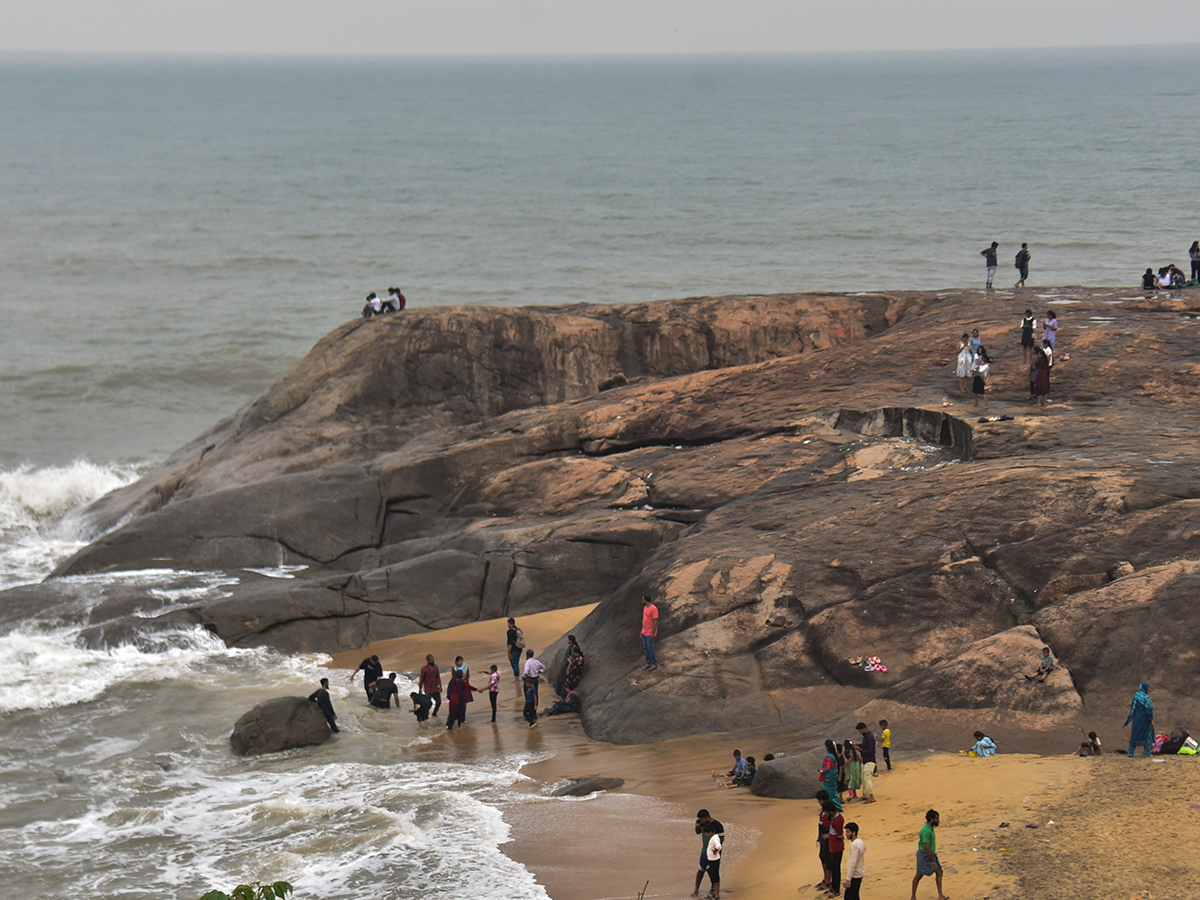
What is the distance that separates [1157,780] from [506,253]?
193ft

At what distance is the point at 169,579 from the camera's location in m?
23.1

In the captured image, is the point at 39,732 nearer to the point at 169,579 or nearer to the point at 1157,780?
the point at 169,579

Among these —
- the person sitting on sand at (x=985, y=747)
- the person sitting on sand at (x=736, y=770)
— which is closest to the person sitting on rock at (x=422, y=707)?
the person sitting on sand at (x=736, y=770)

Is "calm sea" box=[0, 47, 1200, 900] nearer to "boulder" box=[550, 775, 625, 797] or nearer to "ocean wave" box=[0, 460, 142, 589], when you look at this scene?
"ocean wave" box=[0, 460, 142, 589]

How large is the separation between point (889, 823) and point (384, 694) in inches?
337

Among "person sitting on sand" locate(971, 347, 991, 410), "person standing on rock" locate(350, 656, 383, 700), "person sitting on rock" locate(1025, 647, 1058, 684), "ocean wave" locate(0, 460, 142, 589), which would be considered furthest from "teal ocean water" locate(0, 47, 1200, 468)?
"person sitting on rock" locate(1025, 647, 1058, 684)

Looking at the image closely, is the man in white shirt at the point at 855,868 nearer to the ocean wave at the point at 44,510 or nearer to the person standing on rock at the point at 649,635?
the person standing on rock at the point at 649,635

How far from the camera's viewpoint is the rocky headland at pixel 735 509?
15773 mm

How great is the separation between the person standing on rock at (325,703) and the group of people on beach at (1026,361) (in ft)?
38.1

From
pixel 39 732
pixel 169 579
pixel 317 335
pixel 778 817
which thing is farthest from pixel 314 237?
pixel 778 817

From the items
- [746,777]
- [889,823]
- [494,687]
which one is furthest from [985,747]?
[494,687]

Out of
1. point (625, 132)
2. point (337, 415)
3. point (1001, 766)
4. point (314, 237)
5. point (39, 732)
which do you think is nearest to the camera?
point (1001, 766)

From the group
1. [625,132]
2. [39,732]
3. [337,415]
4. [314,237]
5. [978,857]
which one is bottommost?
[39,732]

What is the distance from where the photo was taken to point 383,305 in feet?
104
